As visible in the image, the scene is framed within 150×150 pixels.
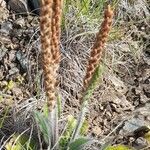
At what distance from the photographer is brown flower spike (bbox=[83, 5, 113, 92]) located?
1.63m

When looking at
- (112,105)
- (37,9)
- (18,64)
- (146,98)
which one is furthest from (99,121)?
(37,9)

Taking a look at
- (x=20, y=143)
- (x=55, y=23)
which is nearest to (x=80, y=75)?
(x=20, y=143)

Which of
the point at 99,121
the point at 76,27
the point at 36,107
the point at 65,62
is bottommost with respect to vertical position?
the point at 99,121

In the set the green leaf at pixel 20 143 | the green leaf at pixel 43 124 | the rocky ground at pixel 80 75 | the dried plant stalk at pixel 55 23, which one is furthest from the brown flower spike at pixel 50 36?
the rocky ground at pixel 80 75

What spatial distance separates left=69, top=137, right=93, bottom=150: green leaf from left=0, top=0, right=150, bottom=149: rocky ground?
0.35 m

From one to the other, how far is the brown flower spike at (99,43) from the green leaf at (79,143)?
0.39 m

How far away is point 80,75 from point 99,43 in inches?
48.4

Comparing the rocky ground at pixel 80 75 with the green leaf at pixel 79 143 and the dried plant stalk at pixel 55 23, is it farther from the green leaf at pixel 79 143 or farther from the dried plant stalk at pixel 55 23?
the dried plant stalk at pixel 55 23

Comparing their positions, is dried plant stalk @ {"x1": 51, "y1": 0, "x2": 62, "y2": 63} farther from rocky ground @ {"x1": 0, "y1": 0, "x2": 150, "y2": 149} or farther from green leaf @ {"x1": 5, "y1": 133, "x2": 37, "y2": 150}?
rocky ground @ {"x1": 0, "y1": 0, "x2": 150, "y2": 149}

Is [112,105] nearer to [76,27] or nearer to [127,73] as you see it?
[127,73]

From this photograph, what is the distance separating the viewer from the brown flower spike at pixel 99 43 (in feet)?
5.35

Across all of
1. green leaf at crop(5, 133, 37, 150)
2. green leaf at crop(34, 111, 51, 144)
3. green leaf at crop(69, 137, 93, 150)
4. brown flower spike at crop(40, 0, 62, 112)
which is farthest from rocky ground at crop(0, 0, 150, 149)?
brown flower spike at crop(40, 0, 62, 112)

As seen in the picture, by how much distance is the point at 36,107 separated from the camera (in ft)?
8.47

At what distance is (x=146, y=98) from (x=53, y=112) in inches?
43.3
